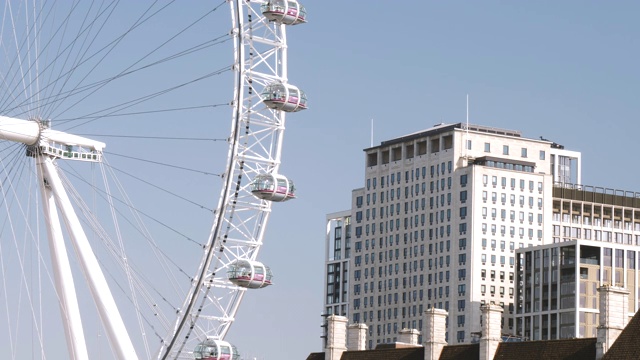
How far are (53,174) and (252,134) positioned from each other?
9553 mm

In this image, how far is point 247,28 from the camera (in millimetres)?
78500

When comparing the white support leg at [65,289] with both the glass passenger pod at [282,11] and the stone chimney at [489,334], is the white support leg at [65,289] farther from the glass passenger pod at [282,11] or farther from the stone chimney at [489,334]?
the stone chimney at [489,334]

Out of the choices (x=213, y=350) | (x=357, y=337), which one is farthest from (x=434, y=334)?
(x=213, y=350)

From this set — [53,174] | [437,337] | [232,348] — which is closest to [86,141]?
[53,174]

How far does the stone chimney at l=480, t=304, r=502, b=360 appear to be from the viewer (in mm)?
89250

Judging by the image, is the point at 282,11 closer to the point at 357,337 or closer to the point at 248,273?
the point at 248,273

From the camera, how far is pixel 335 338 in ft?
337

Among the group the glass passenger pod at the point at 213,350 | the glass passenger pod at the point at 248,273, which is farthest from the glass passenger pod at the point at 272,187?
the glass passenger pod at the point at 213,350

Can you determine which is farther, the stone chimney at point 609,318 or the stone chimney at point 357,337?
the stone chimney at point 357,337

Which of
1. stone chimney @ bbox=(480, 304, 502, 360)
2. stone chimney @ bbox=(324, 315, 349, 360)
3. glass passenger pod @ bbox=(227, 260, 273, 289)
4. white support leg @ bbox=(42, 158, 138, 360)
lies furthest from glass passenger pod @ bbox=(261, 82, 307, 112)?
stone chimney @ bbox=(324, 315, 349, 360)

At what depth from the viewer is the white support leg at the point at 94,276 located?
74812mm

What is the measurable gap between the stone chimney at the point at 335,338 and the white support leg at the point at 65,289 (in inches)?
1119

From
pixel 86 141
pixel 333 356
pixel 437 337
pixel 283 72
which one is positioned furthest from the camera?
pixel 333 356

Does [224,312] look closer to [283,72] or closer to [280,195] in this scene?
[280,195]
